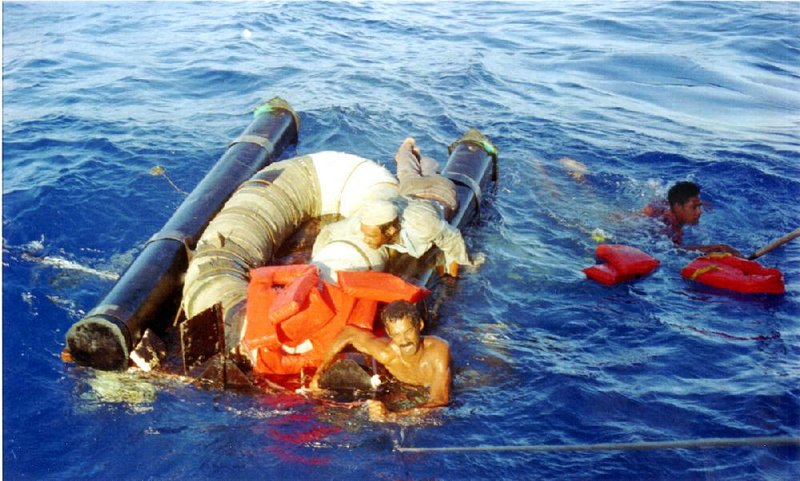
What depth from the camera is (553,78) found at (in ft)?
46.1

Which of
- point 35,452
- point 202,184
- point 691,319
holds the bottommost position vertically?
point 35,452

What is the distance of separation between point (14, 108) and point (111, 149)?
2902 mm

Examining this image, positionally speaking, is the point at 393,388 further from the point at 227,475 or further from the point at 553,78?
the point at 553,78

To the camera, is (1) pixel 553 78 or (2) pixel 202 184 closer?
(2) pixel 202 184

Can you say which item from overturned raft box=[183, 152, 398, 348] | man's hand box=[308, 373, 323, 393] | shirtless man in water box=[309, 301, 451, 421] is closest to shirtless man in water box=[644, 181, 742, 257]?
overturned raft box=[183, 152, 398, 348]

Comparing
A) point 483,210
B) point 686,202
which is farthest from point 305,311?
point 686,202

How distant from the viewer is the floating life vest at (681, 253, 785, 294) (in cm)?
670

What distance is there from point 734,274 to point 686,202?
4.37 feet

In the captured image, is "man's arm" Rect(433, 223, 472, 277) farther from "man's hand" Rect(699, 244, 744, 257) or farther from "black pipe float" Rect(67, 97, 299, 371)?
"man's hand" Rect(699, 244, 744, 257)

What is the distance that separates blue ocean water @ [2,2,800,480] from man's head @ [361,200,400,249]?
3.07ft

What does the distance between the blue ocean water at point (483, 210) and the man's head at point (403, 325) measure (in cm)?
57

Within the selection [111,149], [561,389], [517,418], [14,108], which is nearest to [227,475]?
[517,418]

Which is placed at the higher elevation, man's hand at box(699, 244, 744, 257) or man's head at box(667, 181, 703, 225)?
man's head at box(667, 181, 703, 225)

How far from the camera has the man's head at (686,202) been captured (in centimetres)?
788
